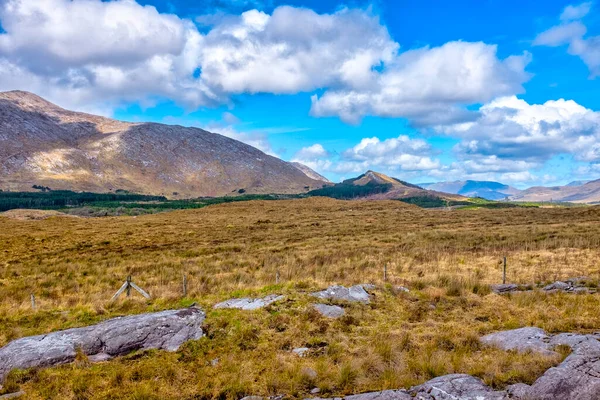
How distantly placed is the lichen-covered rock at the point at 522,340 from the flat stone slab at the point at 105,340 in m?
9.06

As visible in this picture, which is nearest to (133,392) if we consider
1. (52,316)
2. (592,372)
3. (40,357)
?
→ (40,357)

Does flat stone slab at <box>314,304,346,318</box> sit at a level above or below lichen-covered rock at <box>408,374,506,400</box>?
below

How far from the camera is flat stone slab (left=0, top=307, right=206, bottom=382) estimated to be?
10648 millimetres

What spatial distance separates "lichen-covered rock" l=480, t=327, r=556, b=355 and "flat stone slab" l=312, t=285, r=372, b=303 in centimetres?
572

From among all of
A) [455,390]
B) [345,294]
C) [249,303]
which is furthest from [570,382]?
[249,303]

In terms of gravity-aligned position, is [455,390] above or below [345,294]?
above

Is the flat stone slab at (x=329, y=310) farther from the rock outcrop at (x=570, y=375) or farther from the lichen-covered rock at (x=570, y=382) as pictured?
the lichen-covered rock at (x=570, y=382)

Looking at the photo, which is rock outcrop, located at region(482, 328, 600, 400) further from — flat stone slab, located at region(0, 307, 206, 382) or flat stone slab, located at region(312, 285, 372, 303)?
flat stone slab, located at region(0, 307, 206, 382)

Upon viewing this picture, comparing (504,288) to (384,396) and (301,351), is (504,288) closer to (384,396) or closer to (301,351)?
(301,351)

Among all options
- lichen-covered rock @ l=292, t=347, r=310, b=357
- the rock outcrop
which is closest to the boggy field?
lichen-covered rock @ l=292, t=347, r=310, b=357

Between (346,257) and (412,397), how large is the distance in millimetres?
24043

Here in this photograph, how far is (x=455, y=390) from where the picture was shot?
25.6 feet

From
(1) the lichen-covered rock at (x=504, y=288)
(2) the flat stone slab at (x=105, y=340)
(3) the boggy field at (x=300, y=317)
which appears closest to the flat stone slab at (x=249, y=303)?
(3) the boggy field at (x=300, y=317)

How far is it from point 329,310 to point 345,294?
7.04ft
